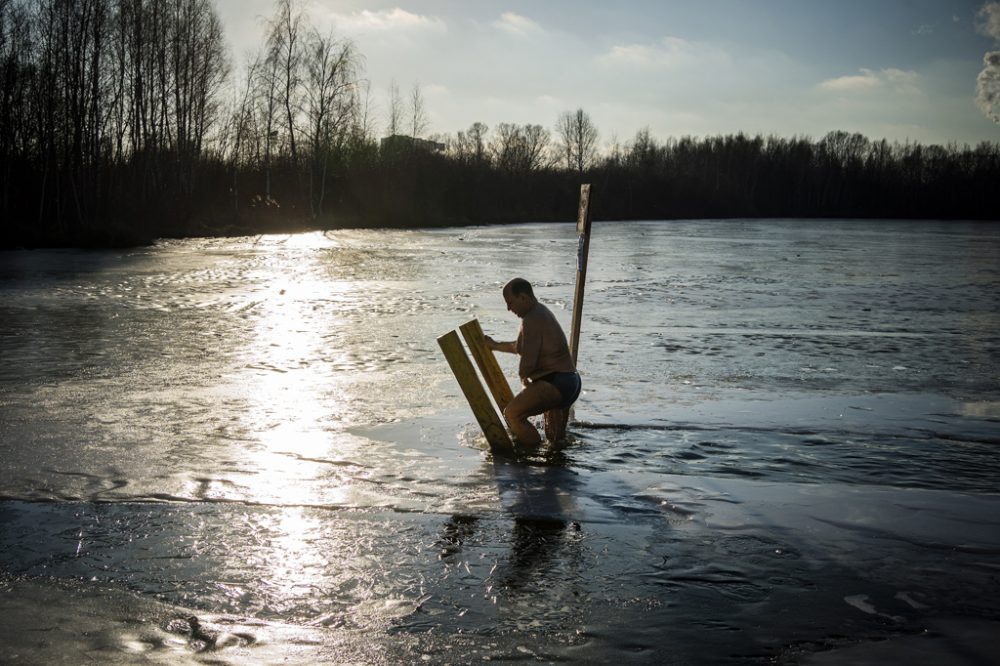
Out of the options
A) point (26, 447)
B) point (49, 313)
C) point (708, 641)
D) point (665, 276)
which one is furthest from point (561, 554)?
point (665, 276)

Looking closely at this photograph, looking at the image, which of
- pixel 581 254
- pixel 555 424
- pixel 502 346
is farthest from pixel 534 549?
pixel 581 254

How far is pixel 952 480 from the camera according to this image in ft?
22.3

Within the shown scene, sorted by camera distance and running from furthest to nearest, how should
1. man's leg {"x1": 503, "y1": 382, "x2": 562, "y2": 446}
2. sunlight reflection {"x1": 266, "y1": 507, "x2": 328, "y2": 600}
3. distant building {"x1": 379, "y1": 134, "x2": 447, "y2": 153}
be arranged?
distant building {"x1": 379, "y1": 134, "x2": 447, "y2": 153}
man's leg {"x1": 503, "y1": 382, "x2": 562, "y2": 446}
sunlight reflection {"x1": 266, "y1": 507, "x2": 328, "y2": 600}

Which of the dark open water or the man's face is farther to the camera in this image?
the man's face

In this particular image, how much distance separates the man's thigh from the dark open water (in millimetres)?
381

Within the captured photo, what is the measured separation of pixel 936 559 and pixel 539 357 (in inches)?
121

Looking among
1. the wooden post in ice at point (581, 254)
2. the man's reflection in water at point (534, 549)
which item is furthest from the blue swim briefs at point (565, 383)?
the man's reflection in water at point (534, 549)

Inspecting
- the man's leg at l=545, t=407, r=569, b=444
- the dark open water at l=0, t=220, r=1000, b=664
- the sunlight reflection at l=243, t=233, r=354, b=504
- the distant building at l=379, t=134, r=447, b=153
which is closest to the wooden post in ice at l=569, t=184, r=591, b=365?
the dark open water at l=0, t=220, r=1000, b=664

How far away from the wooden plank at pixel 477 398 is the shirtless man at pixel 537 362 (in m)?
0.14

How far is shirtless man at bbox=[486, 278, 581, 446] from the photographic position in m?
7.19

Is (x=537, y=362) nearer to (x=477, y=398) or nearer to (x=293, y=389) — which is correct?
(x=477, y=398)

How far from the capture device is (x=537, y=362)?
730 centimetres

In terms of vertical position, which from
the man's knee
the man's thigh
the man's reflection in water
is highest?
the man's thigh

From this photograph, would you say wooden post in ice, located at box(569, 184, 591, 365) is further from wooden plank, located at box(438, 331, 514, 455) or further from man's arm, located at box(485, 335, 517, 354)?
wooden plank, located at box(438, 331, 514, 455)
